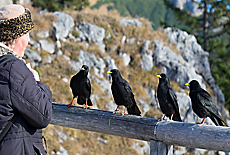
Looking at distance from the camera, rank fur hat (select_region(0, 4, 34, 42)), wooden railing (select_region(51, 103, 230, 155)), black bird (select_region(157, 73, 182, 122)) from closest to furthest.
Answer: fur hat (select_region(0, 4, 34, 42)), wooden railing (select_region(51, 103, 230, 155)), black bird (select_region(157, 73, 182, 122))

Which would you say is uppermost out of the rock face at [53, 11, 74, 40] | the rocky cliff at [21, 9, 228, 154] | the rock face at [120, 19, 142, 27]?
the rock face at [120, 19, 142, 27]

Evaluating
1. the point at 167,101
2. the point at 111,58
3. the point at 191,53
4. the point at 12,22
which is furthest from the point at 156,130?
the point at 191,53

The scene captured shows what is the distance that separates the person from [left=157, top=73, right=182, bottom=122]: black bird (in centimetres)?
191

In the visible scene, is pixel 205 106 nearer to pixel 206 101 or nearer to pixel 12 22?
pixel 206 101

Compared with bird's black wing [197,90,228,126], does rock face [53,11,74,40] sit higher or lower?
higher

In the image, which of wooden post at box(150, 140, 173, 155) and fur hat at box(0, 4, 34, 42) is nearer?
fur hat at box(0, 4, 34, 42)

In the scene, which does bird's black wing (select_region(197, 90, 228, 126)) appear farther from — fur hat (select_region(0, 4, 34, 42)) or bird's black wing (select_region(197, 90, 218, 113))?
fur hat (select_region(0, 4, 34, 42))

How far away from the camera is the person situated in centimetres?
132

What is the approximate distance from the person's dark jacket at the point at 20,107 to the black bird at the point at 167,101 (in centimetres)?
194

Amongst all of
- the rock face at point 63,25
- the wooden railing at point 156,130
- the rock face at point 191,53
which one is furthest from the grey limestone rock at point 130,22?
the wooden railing at point 156,130

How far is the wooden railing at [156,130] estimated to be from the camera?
1848 mm

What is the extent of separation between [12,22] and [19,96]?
0.48 m

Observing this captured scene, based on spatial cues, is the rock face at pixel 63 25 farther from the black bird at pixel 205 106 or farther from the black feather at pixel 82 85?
the black bird at pixel 205 106

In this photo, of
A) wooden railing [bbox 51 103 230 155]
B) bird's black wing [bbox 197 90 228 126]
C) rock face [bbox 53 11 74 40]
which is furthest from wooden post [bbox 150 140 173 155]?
rock face [bbox 53 11 74 40]
